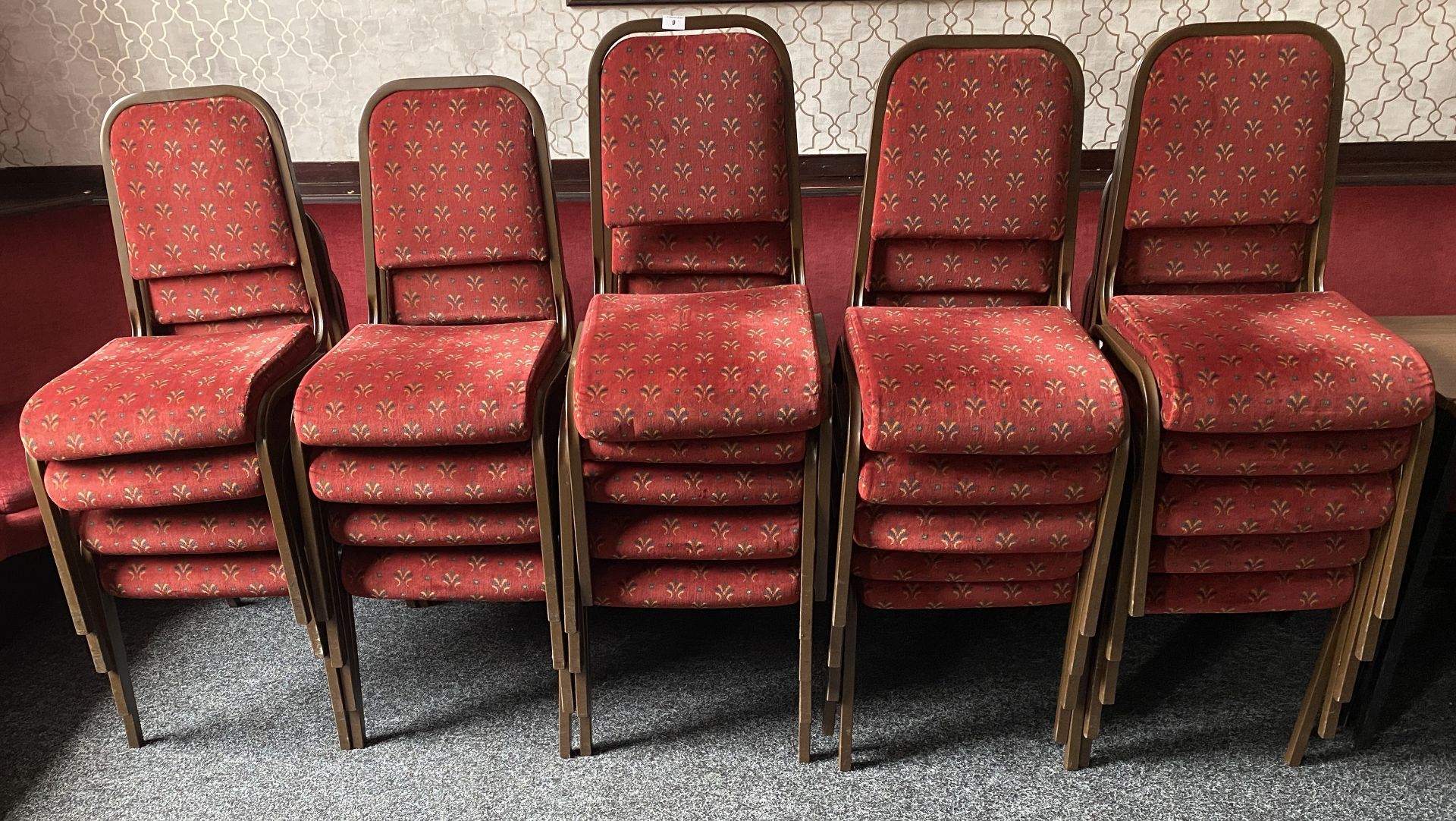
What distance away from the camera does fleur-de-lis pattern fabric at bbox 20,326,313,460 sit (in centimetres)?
142

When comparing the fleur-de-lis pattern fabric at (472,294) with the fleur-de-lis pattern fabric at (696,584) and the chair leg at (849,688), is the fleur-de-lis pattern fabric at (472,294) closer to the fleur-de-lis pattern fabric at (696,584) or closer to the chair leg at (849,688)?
the fleur-de-lis pattern fabric at (696,584)

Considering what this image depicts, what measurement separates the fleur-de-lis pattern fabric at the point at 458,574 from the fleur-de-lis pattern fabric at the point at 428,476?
0.45 ft

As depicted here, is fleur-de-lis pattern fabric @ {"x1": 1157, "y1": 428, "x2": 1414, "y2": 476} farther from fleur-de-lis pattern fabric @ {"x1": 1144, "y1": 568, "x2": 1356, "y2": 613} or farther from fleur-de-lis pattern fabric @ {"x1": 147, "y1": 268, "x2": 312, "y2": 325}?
fleur-de-lis pattern fabric @ {"x1": 147, "y1": 268, "x2": 312, "y2": 325}

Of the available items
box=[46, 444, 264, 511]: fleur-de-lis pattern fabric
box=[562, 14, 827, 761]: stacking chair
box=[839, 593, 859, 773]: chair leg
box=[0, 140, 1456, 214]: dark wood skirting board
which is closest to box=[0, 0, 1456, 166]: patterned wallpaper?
box=[0, 140, 1456, 214]: dark wood skirting board

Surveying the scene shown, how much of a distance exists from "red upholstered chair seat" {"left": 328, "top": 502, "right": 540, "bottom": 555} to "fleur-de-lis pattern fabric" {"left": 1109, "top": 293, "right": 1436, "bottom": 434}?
954 millimetres

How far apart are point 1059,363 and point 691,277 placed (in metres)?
0.71

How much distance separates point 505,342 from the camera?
63.4 inches

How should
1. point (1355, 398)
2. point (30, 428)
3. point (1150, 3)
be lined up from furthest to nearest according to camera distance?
point (1150, 3) < point (30, 428) < point (1355, 398)

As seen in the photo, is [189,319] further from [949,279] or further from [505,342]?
[949,279]

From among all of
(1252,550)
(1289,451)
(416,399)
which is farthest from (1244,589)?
(416,399)

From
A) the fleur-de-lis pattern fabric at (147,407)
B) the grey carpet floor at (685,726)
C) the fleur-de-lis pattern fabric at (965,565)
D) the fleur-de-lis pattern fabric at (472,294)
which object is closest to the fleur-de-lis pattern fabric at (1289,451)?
the fleur-de-lis pattern fabric at (965,565)

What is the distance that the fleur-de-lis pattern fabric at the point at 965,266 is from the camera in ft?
5.79

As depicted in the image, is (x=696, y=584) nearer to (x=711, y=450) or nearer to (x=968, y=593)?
(x=711, y=450)

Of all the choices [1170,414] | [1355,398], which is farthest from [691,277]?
[1355,398]
